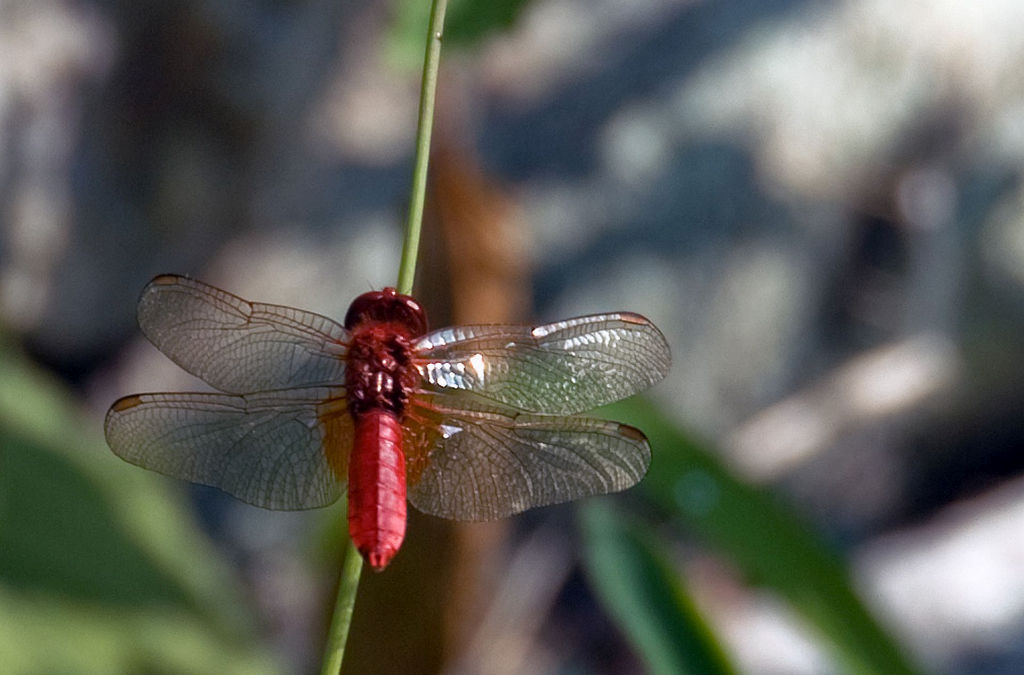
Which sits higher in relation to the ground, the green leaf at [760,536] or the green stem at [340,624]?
the green leaf at [760,536]

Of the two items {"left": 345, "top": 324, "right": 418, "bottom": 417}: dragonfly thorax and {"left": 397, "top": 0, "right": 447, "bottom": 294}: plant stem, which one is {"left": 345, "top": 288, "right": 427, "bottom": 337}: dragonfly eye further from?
{"left": 397, "top": 0, "right": 447, "bottom": 294}: plant stem

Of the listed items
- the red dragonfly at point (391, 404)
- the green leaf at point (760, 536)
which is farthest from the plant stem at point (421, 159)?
the green leaf at point (760, 536)

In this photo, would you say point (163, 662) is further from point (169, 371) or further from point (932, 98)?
point (932, 98)

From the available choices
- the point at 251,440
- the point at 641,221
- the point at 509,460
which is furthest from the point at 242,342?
the point at 641,221

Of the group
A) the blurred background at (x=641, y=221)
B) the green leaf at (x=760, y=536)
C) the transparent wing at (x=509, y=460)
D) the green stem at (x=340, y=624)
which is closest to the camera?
the green stem at (x=340, y=624)

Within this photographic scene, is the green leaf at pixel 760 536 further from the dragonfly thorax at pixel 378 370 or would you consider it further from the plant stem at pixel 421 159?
the plant stem at pixel 421 159

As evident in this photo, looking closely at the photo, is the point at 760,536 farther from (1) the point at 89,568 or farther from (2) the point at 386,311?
(1) the point at 89,568

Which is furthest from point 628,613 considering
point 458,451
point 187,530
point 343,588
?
point 187,530
